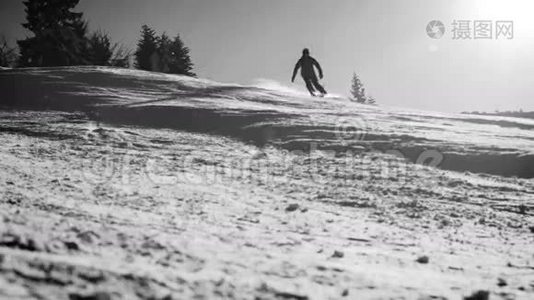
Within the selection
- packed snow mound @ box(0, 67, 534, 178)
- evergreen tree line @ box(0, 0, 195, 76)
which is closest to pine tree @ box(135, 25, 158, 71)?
evergreen tree line @ box(0, 0, 195, 76)

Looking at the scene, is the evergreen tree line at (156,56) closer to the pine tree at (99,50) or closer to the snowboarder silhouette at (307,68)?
the pine tree at (99,50)

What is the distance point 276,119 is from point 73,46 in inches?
1081

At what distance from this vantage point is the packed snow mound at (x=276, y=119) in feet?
21.6

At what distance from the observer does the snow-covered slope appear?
7.20 ft

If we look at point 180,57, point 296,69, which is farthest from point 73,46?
point 296,69

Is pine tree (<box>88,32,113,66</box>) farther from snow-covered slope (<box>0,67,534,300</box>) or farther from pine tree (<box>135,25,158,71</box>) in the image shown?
snow-covered slope (<box>0,67,534,300</box>)

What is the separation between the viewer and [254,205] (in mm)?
4082

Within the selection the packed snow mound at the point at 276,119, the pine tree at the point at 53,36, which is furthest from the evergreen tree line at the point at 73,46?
the packed snow mound at the point at 276,119

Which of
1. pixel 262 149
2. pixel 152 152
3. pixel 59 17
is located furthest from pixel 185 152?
pixel 59 17

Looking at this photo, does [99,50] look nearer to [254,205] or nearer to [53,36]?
[53,36]

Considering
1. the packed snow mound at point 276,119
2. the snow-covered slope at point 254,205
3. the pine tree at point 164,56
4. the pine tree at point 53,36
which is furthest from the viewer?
the pine tree at point 164,56

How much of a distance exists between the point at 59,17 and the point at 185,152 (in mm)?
34625

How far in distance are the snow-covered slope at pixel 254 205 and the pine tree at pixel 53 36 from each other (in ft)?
74.7

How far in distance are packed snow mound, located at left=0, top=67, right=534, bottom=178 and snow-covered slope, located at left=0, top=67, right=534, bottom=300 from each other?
0.20ft
